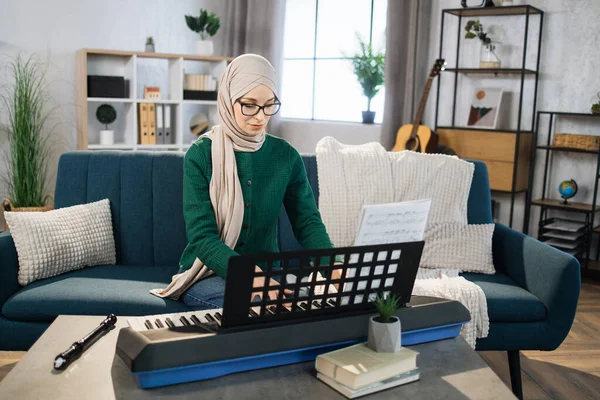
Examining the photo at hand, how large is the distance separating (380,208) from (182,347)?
19.2 inches

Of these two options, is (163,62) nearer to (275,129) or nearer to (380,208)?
(275,129)

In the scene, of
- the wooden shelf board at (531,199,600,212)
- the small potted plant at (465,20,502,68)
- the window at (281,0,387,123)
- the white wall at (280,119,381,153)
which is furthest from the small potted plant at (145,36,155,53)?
the wooden shelf board at (531,199,600,212)

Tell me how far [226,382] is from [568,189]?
12.4 feet

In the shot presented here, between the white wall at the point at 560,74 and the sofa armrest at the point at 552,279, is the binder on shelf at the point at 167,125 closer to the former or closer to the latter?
the white wall at the point at 560,74

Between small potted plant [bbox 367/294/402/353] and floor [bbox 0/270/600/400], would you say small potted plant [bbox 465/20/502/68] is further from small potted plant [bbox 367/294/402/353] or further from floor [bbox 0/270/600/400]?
small potted plant [bbox 367/294/402/353]

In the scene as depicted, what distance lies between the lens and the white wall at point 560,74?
4.59m

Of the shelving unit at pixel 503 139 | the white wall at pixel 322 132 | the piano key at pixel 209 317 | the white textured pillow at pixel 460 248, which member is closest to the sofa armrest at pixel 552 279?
the white textured pillow at pixel 460 248

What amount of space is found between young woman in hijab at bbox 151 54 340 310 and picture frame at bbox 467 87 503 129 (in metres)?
3.05

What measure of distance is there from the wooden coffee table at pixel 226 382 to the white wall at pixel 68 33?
148 inches

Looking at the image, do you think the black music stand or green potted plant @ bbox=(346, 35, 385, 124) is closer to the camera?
the black music stand

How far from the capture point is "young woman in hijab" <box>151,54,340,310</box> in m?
1.99

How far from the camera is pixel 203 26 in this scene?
17.6 ft

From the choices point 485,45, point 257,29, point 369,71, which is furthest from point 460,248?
point 257,29

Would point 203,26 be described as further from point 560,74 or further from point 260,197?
point 260,197
